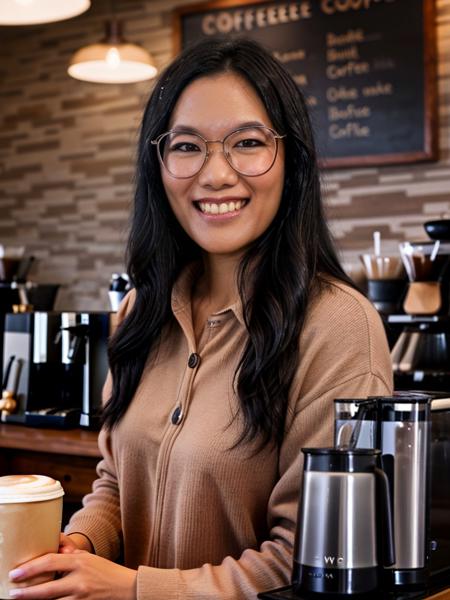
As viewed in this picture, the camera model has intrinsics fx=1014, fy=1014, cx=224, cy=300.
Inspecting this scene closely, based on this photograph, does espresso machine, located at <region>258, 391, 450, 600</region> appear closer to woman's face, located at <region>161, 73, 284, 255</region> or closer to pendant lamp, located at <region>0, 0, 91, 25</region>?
woman's face, located at <region>161, 73, 284, 255</region>

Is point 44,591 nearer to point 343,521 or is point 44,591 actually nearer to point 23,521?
point 23,521

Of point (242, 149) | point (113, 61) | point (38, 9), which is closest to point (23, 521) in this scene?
point (242, 149)

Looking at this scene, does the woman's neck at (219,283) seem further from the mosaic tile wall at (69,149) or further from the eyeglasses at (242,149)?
the mosaic tile wall at (69,149)

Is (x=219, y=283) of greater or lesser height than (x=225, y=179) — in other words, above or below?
below

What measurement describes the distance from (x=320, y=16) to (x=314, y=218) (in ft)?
10.3

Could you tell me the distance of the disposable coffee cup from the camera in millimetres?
1387

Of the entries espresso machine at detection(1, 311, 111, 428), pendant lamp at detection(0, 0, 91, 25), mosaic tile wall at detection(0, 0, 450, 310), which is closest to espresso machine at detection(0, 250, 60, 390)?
espresso machine at detection(1, 311, 111, 428)

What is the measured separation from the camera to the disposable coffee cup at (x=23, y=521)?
1387mm

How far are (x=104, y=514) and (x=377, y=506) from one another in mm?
692

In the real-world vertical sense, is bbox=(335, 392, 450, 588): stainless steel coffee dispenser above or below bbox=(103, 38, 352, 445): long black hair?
below

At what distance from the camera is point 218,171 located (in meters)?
1.65

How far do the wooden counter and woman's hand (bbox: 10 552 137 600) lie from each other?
105 centimetres

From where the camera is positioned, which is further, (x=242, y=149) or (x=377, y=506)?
(x=242, y=149)

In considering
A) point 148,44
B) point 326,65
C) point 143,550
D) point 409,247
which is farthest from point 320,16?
point 143,550
